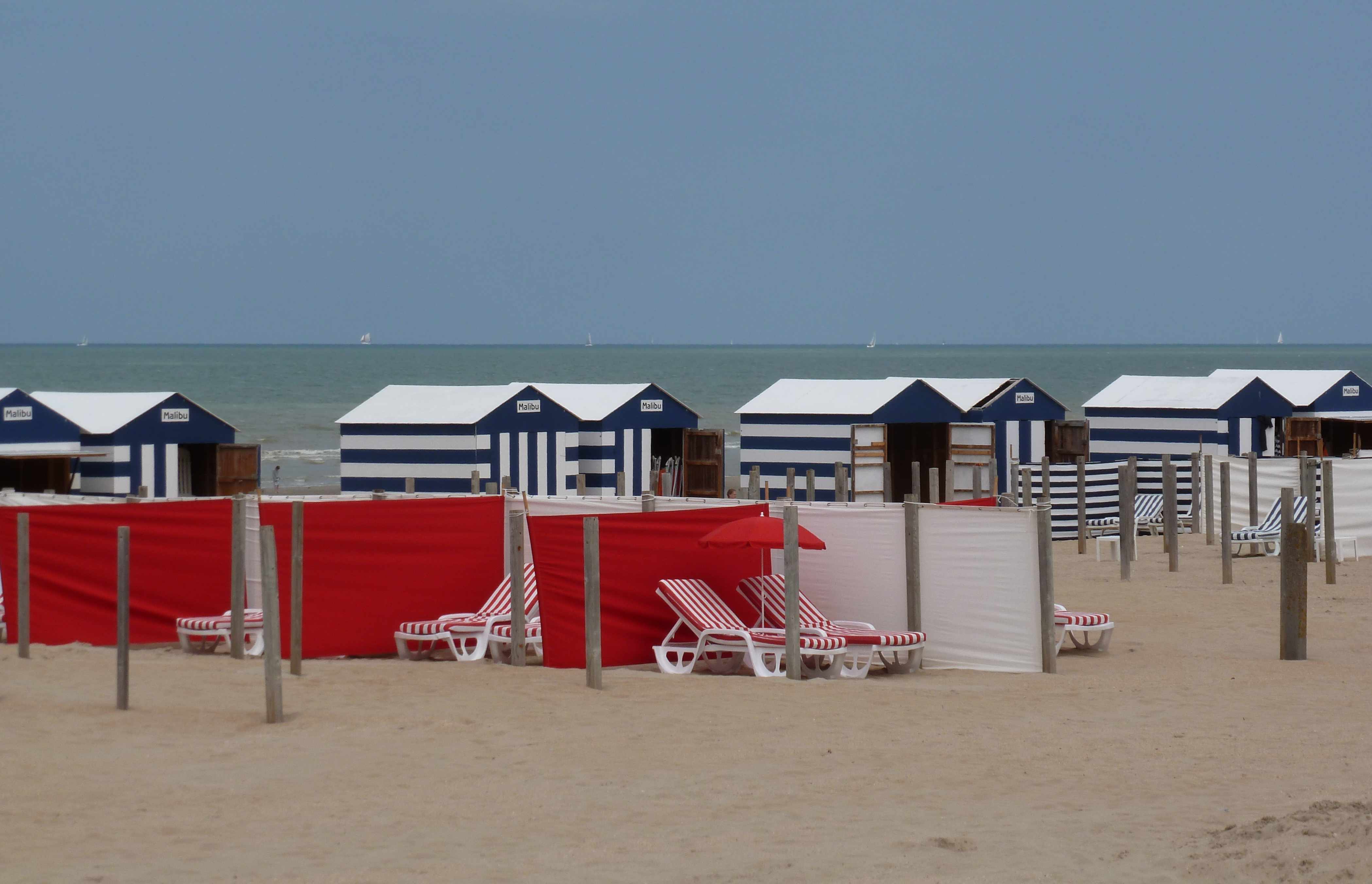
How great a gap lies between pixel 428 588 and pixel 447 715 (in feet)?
10.5

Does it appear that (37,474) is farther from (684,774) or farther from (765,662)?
(684,774)

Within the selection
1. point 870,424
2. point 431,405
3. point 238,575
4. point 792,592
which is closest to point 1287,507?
point 792,592

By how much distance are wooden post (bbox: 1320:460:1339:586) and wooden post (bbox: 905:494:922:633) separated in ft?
25.8

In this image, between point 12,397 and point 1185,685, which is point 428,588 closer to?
point 1185,685

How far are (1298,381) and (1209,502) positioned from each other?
317 inches

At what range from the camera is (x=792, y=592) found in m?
12.2

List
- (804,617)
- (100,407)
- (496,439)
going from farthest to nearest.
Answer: (100,407) < (496,439) < (804,617)

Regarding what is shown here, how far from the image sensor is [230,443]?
2667 centimetres

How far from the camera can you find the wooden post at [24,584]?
1327cm

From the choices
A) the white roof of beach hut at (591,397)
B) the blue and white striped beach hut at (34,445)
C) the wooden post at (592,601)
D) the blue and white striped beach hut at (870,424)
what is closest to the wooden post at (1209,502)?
the blue and white striped beach hut at (870,424)

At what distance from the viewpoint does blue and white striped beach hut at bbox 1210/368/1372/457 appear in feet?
96.2

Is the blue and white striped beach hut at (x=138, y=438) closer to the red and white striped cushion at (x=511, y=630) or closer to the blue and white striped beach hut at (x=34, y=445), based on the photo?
the blue and white striped beach hut at (x=34, y=445)

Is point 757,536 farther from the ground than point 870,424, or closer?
closer

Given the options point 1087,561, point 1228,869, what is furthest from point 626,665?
point 1087,561
